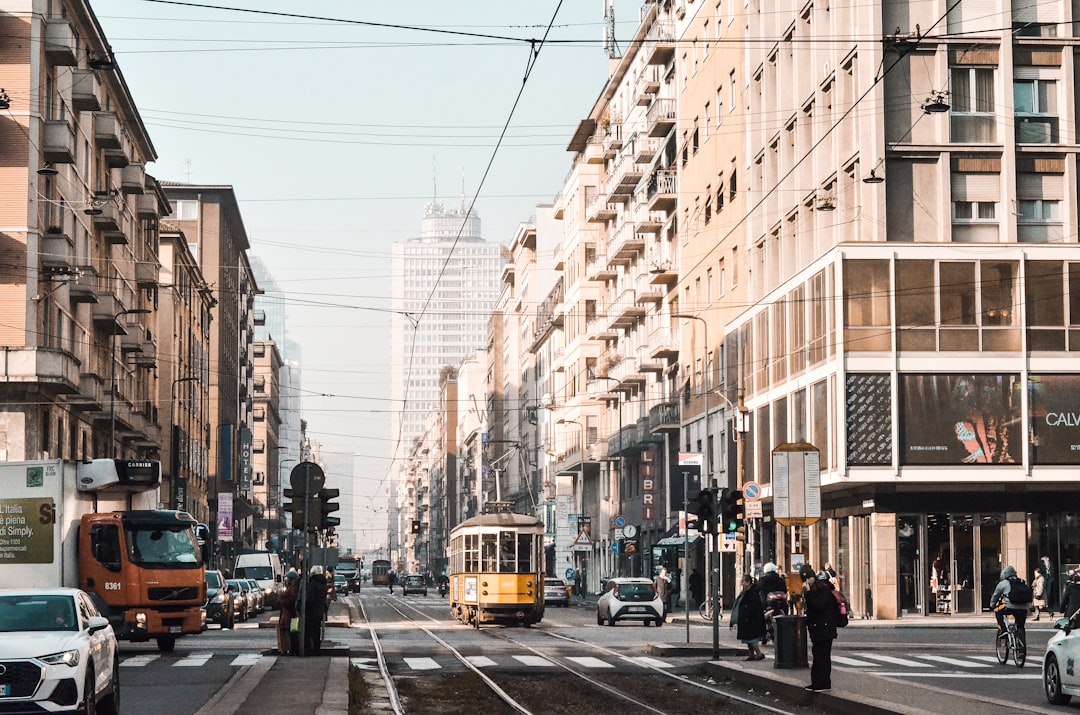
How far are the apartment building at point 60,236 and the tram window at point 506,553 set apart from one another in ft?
44.6

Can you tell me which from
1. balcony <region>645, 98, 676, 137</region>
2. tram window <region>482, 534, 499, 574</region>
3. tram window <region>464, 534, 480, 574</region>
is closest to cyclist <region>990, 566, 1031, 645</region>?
tram window <region>482, 534, 499, 574</region>

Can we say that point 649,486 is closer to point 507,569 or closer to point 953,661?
point 507,569

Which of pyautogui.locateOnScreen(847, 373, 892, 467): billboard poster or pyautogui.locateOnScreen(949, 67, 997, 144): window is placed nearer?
pyautogui.locateOnScreen(847, 373, 892, 467): billboard poster

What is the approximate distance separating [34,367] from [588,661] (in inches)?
953

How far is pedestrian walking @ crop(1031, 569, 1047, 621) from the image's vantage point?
4375 centimetres

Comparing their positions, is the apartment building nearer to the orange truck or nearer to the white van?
the white van

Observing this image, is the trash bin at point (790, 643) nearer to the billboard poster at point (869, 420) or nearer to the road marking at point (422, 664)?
the road marking at point (422, 664)

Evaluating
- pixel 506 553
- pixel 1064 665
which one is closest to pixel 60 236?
pixel 506 553

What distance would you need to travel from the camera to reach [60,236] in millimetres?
49656

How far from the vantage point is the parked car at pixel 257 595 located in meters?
58.3

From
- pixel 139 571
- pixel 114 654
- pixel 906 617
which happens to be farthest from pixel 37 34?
pixel 114 654

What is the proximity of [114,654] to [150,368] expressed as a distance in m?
57.4

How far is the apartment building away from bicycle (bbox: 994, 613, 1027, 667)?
28918 mm

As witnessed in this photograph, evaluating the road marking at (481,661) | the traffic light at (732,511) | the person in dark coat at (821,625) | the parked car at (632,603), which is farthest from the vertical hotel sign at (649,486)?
the person in dark coat at (821,625)
